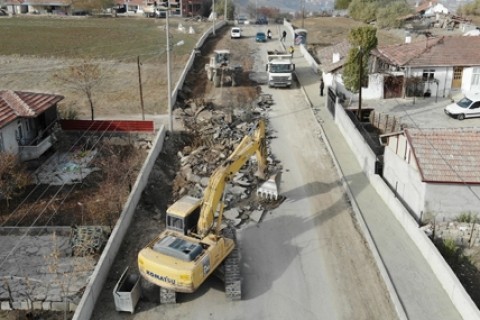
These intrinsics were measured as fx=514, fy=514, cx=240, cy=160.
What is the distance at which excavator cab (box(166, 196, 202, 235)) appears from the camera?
15969 millimetres

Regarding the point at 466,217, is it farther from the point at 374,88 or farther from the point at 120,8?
the point at 120,8

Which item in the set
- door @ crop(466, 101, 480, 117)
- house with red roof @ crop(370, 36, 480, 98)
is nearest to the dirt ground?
house with red roof @ crop(370, 36, 480, 98)

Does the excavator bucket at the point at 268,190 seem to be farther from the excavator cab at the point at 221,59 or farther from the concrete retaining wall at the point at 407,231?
the excavator cab at the point at 221,59

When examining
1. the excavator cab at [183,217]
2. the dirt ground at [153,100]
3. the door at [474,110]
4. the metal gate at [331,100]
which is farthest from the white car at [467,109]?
the excavator cab at [183,217]

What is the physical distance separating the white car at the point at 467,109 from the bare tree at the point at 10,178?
2517 centimetres

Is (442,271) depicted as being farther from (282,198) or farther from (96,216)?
(96,216)

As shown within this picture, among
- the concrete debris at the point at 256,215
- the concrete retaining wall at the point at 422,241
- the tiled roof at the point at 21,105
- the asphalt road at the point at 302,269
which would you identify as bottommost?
the asphalt road at the point at 302,269

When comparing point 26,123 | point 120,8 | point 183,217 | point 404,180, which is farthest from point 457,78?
point 120,8

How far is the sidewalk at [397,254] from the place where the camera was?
50.8ft

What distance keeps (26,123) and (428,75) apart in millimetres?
26722

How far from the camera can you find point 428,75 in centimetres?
3656

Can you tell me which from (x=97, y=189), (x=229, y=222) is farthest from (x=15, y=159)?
(x=229, y=222)

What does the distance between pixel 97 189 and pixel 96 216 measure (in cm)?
324

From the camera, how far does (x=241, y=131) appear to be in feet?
96.8
